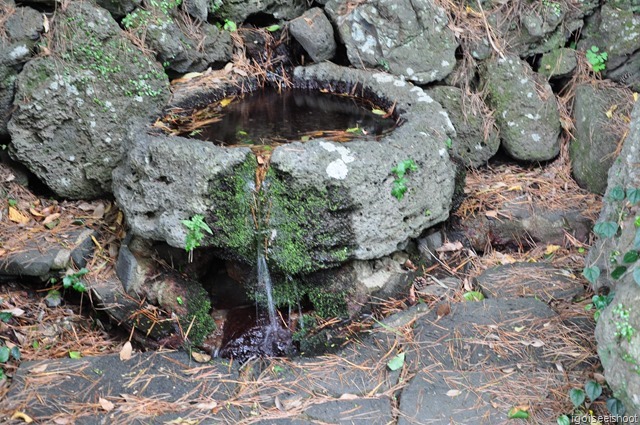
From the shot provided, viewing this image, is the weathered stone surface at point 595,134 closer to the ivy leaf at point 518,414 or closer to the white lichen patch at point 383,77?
the white lichen patch at point 383,77

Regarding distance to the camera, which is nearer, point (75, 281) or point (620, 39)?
point (75, 281)

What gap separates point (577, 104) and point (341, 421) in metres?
2.97

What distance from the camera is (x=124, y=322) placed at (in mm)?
3594

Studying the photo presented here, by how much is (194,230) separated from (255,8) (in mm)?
2038

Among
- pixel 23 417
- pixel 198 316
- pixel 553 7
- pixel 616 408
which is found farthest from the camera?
pixel 553 7

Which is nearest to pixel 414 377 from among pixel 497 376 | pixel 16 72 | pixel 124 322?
pixel 497 376

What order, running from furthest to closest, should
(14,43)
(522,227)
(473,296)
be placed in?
1. (522,227)
2. (14,43)
3. (473,296)

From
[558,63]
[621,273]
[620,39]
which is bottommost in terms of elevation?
[621,273]

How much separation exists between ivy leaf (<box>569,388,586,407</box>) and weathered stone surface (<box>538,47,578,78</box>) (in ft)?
8.53

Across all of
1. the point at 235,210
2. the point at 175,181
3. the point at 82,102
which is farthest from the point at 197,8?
the point at 235,210

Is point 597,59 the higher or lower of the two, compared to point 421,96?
higher

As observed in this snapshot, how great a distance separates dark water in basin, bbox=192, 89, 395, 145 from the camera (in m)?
3.76

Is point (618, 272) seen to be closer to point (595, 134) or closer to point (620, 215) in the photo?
point (620, 215)

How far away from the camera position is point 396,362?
127 inches
